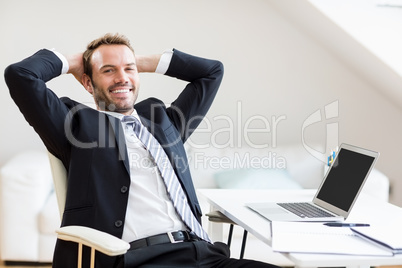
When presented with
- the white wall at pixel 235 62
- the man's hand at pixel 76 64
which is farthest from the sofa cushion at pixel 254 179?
the man's hand at pixel 76 64

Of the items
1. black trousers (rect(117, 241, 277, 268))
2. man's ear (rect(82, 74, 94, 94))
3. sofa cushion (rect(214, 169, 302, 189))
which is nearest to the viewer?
black trousers (rect(117, 241, 277, 268))

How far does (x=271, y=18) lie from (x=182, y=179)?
2.22 metres

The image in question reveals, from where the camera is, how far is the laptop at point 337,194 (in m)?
1.83

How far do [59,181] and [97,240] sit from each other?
0.44 m

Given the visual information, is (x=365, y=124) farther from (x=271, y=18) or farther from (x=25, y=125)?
(x=25, y=125)

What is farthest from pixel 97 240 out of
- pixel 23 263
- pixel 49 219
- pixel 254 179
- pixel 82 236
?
pixel 254 179

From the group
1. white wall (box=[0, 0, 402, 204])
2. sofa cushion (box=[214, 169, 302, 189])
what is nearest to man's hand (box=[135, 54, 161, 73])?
sofa cushion (box=[214, 169, 302, 189])

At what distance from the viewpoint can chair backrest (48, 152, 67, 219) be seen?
1.86 m

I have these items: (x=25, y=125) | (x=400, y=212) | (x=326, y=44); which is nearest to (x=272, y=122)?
(x=326, y=44)

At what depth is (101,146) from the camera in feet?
6.19

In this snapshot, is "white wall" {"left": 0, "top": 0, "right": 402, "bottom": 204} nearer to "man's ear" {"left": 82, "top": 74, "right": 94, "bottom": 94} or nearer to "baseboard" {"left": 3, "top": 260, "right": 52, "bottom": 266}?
"baseboard" {"left": 3, "top": 260, "right": 52, "bottom": 266}

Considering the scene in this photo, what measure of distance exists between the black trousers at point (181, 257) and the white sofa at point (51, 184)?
1355 millimetres

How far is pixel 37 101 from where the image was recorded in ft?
5.90

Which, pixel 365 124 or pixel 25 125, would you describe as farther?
pixel 365 124
